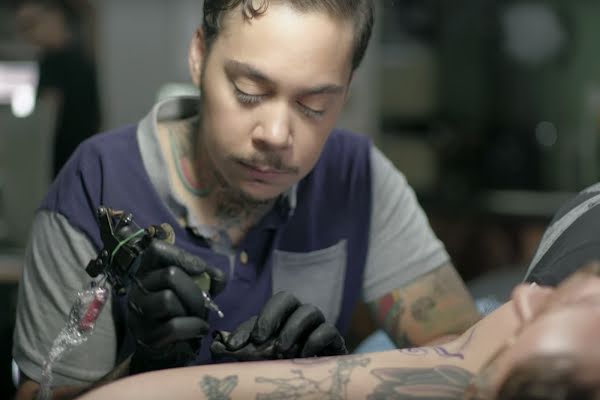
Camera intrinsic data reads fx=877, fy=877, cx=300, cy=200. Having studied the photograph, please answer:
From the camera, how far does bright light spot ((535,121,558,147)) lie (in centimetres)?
441

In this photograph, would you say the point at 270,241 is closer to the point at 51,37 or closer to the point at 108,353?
the point at 108,353

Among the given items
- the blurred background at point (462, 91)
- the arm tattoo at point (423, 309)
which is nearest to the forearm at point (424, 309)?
the arm tattoo at point (423, 309)

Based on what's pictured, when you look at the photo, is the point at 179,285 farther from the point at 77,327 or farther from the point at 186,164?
the point at 186,164

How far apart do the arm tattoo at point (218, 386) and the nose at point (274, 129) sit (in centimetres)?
39

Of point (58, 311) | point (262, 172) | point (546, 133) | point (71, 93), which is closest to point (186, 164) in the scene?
point (262, 172)

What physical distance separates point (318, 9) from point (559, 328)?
628mm

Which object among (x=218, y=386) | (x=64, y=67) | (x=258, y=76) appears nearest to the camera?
(x=218, y=386)

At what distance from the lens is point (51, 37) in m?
3.49

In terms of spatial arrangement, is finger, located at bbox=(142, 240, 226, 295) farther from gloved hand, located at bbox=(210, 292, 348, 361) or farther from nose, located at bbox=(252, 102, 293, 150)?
nose, located at bbox=(252, 102, 293, 150)

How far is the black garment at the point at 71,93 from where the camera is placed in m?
2.91

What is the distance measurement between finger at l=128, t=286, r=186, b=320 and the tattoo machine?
0.13 ft

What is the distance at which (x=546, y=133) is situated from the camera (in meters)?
4.43

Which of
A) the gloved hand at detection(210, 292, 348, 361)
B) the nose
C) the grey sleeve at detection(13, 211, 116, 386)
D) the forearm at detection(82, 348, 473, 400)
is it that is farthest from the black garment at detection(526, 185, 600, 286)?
the grey sleeve at detection(13, 211, 116, 386)

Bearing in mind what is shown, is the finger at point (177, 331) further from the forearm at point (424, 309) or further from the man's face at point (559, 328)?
the forearm at point (424, 309)
